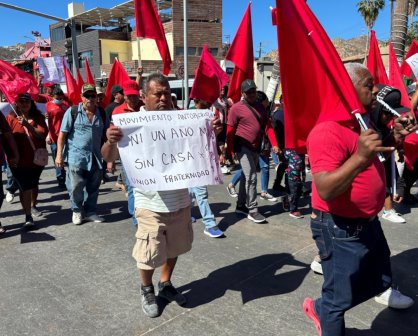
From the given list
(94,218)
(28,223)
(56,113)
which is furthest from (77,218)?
(56,113)

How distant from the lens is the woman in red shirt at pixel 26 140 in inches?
Result: 209

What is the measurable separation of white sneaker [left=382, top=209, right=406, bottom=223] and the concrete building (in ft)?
101

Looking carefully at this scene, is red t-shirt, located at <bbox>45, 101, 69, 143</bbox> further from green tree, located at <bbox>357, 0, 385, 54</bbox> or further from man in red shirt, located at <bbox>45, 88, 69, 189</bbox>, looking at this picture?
green tree, located at <bbox>357, 0, 385, 54</bbox>

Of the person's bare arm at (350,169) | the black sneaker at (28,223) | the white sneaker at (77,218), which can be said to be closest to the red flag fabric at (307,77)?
the person's bare arm at (350,169)

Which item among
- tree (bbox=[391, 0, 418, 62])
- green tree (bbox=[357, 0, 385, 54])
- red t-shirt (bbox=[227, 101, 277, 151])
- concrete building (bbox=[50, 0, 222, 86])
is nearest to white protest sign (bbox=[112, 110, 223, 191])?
red t-shirt (bbox=[227, 101, 277, 151])

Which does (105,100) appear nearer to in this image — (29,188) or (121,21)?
(29,188)

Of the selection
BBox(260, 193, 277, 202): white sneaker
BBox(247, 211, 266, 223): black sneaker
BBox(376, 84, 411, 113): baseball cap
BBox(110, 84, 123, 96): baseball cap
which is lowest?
BBox(260, 193, 277, 202): white sneaker

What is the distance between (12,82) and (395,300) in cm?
515

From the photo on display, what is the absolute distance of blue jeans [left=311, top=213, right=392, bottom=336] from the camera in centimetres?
222

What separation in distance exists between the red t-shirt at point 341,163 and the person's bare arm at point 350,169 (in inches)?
2.5

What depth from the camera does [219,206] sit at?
6.27m

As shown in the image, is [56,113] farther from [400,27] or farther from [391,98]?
[400,27]

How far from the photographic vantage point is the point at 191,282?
363 centimetres

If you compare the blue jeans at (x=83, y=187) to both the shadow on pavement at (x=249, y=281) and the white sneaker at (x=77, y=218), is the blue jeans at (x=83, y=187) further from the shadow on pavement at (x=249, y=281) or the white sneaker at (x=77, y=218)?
the shadow on pavement at (x=249, y=281)
